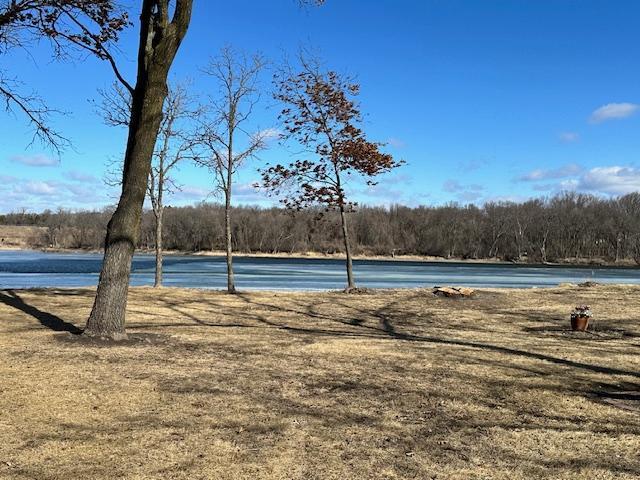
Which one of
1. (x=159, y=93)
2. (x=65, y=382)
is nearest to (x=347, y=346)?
(x=65, y=382)

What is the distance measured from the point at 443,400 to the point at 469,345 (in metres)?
3.66

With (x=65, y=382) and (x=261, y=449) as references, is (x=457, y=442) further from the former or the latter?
(x=65, y=382)

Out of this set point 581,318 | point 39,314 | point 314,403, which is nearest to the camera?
point 314,403

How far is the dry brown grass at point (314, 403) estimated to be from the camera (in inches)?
150

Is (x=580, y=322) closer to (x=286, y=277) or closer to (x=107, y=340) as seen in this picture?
(x=107, y=340)

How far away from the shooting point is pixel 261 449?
4.04 metres

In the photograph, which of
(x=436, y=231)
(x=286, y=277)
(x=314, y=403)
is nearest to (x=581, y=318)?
(x=314, y=403)

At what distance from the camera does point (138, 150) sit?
8242 millimetres

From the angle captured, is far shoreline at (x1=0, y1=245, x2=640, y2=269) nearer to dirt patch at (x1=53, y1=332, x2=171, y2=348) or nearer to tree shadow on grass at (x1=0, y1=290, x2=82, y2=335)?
tree shadow on grass at (x1=0, y1=290, x2=82, y2=335)

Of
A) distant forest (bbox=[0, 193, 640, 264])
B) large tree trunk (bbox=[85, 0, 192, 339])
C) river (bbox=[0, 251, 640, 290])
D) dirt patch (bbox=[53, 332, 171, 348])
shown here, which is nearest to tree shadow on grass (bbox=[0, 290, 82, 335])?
dirt patch (bbox=[53, 332, 171, 348])

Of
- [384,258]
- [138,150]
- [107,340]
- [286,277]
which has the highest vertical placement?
[138,150]

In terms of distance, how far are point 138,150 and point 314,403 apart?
4.91 meters

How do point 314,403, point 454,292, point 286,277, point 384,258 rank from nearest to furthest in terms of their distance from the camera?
1. point 314,403
2. point 454,292
3. point 286,277
4. point 384,258

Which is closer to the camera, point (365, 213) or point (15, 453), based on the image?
point (15, 453)
